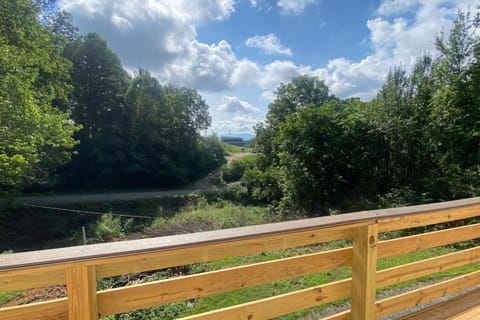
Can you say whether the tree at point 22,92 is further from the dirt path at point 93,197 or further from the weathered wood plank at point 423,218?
the weathered wood plank at point 423,218

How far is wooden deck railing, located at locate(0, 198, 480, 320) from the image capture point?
3.01ft

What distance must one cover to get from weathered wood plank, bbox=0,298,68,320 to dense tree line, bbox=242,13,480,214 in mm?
7875

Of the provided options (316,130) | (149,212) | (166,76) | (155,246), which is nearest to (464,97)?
(316,130)

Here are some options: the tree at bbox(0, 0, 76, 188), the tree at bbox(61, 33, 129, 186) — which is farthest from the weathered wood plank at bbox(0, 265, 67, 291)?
the tree at bbox(61, 33, 129, 186)

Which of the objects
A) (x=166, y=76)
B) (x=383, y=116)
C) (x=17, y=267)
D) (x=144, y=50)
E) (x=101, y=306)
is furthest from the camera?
(x=166, y=76)

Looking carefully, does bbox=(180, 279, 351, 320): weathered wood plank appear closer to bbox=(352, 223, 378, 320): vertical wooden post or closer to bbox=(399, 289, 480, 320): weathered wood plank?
bbox=(352, 223, 378, 320): vertical wooden post

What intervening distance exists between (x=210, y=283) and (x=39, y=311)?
1.90 feet

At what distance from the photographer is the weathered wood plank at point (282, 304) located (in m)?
1.23

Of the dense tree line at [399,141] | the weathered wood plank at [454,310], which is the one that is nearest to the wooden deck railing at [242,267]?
the weathered wood plank at [454,310]

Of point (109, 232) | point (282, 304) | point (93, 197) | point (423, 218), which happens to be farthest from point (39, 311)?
point (93, 197)

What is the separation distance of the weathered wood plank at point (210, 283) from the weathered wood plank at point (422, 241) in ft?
0.93

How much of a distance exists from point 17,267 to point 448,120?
947cm

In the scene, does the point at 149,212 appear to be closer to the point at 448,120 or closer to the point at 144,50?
the point at 144,50

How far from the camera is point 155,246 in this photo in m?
1.01
